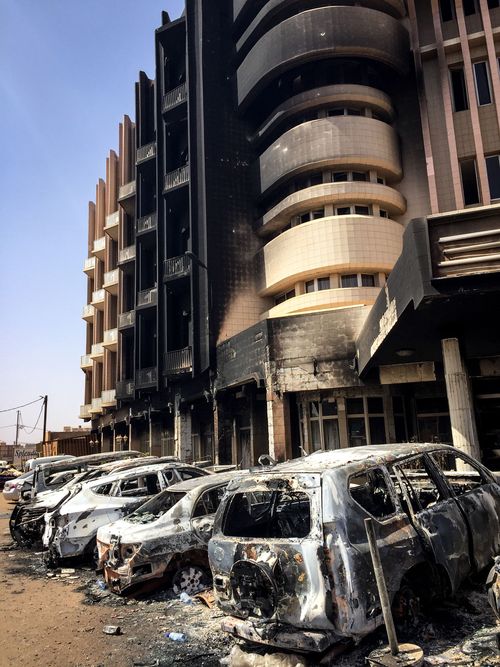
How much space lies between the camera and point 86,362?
1578 inches

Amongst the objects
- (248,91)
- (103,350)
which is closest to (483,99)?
(248,91)

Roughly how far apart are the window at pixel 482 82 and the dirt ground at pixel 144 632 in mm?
19635

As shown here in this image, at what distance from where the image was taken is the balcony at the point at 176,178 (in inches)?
964

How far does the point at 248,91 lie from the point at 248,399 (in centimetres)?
1455

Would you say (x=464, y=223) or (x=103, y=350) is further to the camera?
(x=103, y=350)

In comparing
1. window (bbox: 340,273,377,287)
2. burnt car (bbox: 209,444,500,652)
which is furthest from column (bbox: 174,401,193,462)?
burnt car (bbox: 209,444,500,652)

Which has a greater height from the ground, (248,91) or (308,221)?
(248,91)

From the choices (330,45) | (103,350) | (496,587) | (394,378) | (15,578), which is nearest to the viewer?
(496,587)

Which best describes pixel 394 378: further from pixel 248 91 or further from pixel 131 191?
pixel 131 191

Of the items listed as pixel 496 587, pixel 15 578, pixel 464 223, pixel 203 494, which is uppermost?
pixel 464 223

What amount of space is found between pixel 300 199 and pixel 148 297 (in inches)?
427

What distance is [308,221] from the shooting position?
2159 centimetres

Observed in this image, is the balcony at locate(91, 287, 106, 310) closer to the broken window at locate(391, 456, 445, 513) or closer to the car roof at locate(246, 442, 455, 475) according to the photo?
the broken window at locate(391, 456, 445, 513)

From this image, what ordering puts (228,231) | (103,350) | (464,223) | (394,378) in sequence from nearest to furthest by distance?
(464,223) → (394,378) → (228,231) → (103,350)
